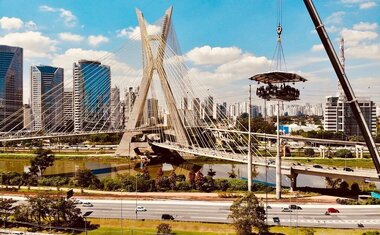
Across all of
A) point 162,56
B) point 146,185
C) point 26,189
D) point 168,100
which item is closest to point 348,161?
point 168,100

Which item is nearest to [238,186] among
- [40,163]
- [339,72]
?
[40,163]

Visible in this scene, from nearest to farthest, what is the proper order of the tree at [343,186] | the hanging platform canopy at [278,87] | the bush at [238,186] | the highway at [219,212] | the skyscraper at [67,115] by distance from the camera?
the highway at [219,212] < the hanging platform canopy at [278,87] < the tree at [343,186] < the bush at [238,186] < the skyscraper at [67,115]

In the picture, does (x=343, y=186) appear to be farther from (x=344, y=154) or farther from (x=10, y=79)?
(x=10, y=79)

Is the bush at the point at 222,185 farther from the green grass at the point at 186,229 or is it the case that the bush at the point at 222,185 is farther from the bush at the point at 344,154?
the bush at the point at 344,154

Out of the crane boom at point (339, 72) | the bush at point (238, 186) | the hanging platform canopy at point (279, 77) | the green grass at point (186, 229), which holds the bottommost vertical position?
the green grass at point (186, 229)

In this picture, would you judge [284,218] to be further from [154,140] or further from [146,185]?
[154,140]

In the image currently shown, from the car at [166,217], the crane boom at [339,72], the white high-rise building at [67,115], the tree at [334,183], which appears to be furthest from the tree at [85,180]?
the crane boom at [339,72]
